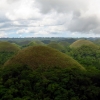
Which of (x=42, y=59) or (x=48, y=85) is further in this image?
(x=42, y=59)

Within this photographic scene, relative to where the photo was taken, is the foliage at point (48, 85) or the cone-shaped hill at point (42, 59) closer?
the foliage at point (48, 85)

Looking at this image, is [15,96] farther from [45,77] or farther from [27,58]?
[27,58]

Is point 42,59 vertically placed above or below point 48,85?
above

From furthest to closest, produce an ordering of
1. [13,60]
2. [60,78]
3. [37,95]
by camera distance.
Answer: [13,60] → [60,78] → [37,95]

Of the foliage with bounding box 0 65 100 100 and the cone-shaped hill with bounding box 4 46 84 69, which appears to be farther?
the cone-shaped hill with bounding box 4 46 84 69

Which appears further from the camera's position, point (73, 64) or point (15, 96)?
point (73, 64)

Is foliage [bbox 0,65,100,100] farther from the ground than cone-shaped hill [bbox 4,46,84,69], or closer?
closer

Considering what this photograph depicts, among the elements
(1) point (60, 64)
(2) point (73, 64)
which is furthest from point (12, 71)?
(2) point (73, 64)

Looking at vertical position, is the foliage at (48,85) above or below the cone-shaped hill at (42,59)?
below
